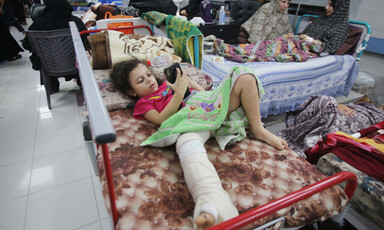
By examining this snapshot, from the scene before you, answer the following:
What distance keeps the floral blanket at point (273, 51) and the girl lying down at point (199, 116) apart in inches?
65.5

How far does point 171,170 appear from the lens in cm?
107

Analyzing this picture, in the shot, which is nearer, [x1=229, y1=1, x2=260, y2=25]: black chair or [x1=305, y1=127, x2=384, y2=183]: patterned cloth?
[x1=305, y1=127, x2=384, y2=183]: patterned cloth

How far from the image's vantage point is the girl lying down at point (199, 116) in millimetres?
933

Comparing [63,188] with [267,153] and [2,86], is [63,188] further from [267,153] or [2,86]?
[2,86]

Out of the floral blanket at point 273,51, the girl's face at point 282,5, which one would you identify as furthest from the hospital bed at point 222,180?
the girl's face at point 282,5

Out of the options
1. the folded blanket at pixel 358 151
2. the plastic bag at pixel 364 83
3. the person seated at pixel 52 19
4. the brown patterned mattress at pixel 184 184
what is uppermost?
the person seated at pixel 52 19

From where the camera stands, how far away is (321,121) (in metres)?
1.91

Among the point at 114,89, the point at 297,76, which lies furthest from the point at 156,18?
the point at 297,76

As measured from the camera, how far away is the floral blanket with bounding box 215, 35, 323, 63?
289cm

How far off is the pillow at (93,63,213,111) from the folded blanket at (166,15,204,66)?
0.17 meters

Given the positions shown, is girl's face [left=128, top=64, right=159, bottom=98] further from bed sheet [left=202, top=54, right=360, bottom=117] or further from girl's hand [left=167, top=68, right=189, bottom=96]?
bed sheet [left=202, top=54, right=360, bottom=117]

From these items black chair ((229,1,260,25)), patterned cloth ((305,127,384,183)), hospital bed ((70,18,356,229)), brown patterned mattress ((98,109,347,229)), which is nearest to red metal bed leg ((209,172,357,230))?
hospital bed ((70,18,356,229))

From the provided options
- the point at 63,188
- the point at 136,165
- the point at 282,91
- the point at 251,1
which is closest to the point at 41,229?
the point at 63,188

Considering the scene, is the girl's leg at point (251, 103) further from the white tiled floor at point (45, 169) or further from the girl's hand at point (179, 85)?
the white tiled floor at point (45, 169)
